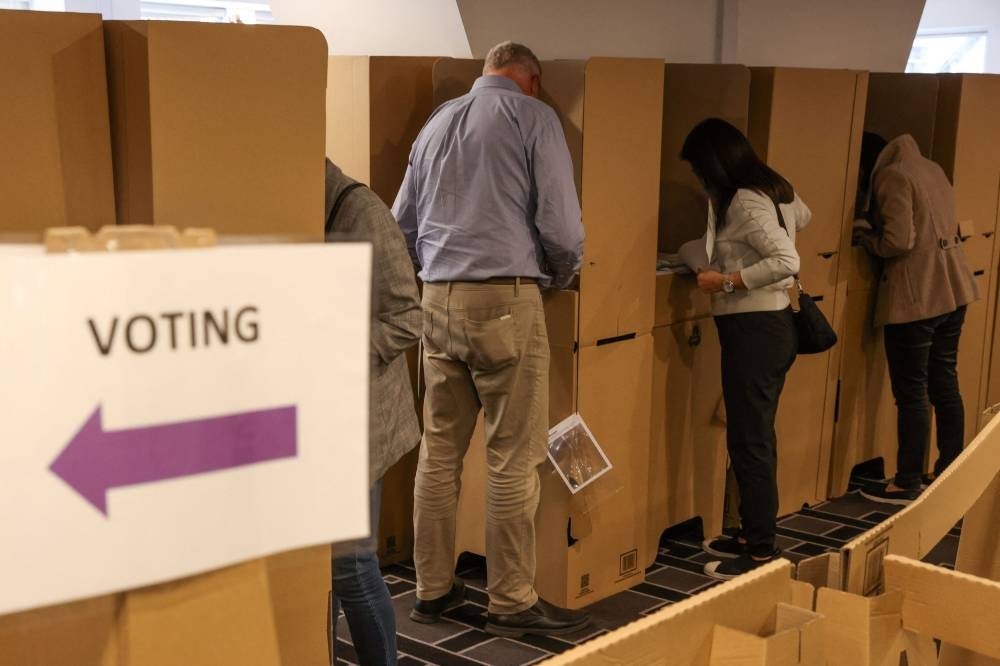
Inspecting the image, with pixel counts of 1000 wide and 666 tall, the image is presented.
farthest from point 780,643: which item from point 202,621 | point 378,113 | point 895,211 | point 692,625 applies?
point 895,211

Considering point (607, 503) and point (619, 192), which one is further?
point (607, 503)

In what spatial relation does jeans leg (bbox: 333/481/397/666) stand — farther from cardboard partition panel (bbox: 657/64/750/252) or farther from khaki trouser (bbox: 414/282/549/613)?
cardboard partition panel (bbox: 657/64/750/252)

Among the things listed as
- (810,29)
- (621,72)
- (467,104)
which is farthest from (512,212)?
(810,29)

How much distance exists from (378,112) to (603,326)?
996 mm

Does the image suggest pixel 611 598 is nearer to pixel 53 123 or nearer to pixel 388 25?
pixel 388 25

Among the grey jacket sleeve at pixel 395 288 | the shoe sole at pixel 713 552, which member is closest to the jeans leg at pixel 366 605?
the grey jacket sleeve at pixel 395 288

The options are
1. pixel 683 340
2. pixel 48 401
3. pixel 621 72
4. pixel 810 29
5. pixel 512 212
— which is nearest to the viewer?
pixel 48 401

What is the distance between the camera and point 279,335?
843 millimetres

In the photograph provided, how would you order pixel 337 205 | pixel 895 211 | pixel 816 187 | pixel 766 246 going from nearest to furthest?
pixel 337 205 < pixel 766 246 < pixel 816 187 < pixel 895 211

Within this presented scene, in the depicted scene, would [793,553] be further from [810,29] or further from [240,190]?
[240,190]

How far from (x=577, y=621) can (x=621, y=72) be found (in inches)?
65.9

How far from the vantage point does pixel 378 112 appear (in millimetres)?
3680

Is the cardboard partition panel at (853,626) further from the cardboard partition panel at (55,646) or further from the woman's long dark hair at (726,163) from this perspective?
the woman's long dark hair at (726,163)

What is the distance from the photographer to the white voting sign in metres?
0.76
